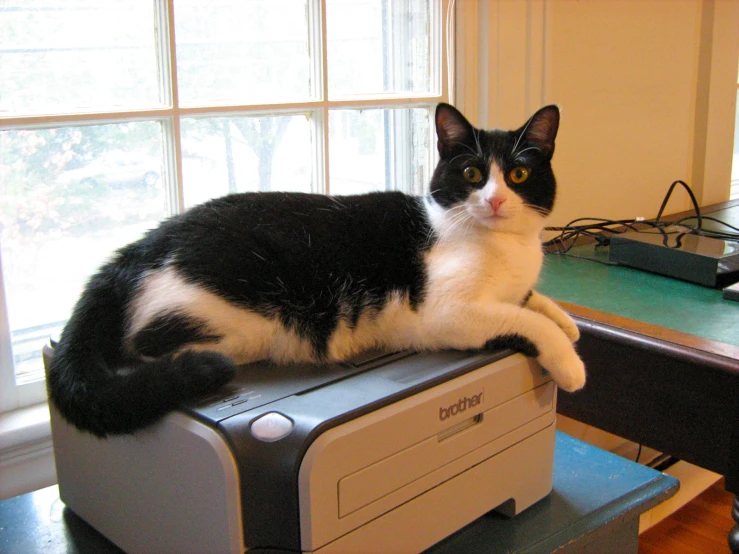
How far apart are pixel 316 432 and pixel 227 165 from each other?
73cm

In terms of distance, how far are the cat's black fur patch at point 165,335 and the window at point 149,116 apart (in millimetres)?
344

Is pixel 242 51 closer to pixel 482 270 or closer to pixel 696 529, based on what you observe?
pixel 482 270

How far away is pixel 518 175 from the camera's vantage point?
938mm

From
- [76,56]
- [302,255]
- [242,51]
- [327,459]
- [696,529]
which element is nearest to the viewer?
[327,459]

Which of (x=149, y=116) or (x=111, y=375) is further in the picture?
(x=149, y=116)

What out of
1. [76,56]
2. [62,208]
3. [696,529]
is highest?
[76,56]

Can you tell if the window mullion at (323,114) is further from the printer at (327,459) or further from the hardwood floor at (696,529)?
the hardwood floor at (696,529)

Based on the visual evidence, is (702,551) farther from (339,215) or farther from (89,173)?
(89,173)

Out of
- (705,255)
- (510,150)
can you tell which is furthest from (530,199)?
(705,255)

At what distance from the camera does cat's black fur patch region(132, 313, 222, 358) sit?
2.61ft

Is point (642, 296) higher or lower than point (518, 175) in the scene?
lower

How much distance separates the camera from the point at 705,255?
51.8 inches

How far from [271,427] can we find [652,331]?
666 mm

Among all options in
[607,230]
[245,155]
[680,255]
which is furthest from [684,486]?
[245,155]
